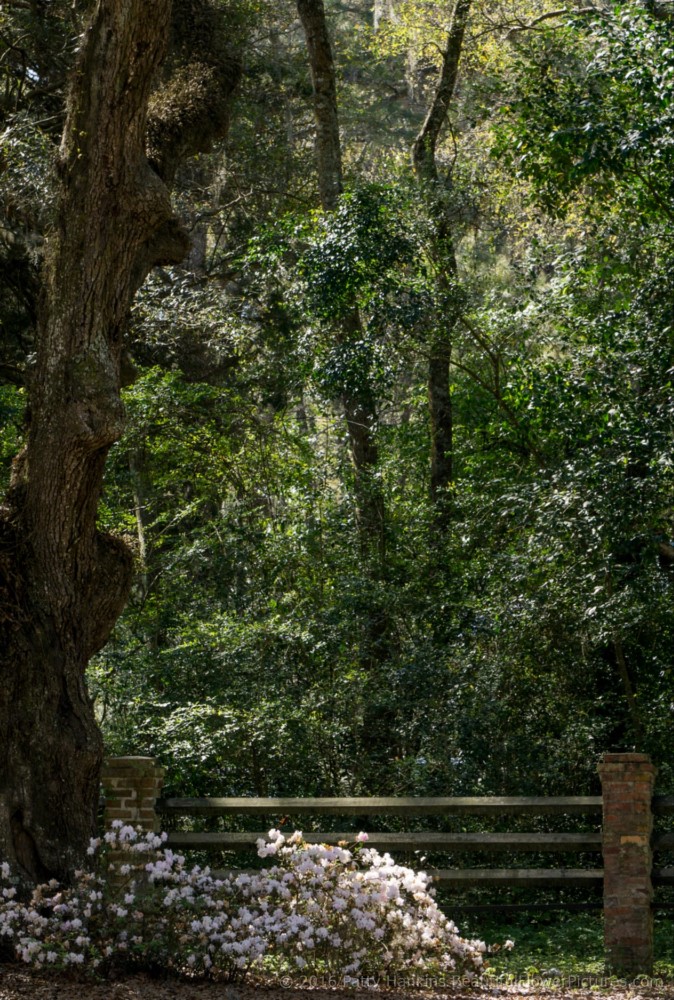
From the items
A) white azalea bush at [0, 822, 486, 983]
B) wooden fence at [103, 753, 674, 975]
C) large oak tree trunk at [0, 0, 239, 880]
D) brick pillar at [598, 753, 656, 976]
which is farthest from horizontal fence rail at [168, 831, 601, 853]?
white azalea bush at [0, 822, 486, 983]

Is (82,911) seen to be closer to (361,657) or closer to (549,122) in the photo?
(361,657)

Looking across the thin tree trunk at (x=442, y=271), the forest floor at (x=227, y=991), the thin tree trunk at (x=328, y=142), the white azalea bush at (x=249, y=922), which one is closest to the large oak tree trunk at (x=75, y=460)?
the white azalea bush at (x=249, y=922)

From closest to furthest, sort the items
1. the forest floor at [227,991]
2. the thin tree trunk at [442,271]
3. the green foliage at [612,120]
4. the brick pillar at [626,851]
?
1. the forest floor at [227,991]
2. the brick pillar at [626,851]
3. the green foliage at [612,120]
4. the thin tree trunk at [442,271]

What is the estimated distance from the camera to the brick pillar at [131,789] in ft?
27.9

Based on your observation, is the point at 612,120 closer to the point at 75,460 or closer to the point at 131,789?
the point at 75,460

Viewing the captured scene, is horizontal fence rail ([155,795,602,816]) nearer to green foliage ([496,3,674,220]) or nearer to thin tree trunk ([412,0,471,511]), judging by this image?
green foliage ([496,3,674,220])

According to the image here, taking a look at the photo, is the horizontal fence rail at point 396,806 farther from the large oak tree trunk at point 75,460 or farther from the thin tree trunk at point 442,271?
the thin tree trunk at point 442,271

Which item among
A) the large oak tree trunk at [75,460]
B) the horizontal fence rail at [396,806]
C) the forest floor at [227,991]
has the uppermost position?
the large oak tree trunk at [75,460]

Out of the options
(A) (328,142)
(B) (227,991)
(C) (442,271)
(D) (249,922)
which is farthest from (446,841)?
(A) (328,142)

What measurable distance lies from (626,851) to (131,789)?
11.1ft

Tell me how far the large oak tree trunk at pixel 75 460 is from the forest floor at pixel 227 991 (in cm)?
110

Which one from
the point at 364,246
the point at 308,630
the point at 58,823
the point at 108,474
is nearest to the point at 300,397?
the point at 108,474

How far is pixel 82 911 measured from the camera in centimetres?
678

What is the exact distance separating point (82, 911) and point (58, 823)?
3.25 feet
